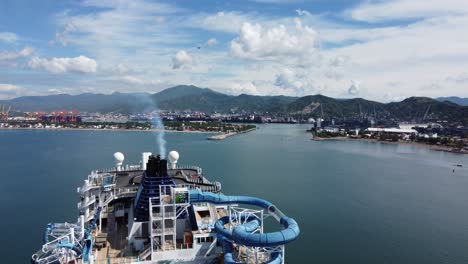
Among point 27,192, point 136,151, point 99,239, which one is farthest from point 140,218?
point 136,151

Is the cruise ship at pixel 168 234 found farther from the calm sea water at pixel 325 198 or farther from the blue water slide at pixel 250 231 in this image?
the calm sea water at pixel 325 198

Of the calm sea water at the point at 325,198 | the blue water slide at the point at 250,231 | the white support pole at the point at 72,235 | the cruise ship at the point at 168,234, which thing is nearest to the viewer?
the blue water slide at the point at 250,231

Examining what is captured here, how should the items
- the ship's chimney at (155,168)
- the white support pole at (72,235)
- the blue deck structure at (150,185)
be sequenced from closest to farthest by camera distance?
the white support pole at (72,235) < the blue deck structure at (150,185) < the ship's chimney at (155,168)

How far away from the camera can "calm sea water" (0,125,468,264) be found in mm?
27859

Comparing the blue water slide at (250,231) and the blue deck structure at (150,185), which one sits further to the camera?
the blue deck structure at (150,185)

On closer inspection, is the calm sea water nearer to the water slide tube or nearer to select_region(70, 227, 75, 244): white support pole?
the water slide tube

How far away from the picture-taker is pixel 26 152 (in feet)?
262

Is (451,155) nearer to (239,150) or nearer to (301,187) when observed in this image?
(239,150)

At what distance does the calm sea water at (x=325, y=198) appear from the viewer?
2786 centimetres

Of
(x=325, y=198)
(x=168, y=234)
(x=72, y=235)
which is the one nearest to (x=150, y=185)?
(x=168, y=234)

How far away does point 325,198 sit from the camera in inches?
1670

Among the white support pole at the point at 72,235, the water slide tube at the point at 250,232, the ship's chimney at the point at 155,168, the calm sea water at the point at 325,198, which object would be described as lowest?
the calm sea water at the point at 325,198

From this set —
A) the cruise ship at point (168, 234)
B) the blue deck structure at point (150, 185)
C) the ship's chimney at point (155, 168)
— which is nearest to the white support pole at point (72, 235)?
the cruise ship at point (168, 234)

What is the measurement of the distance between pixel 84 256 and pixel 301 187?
34.6 metres
